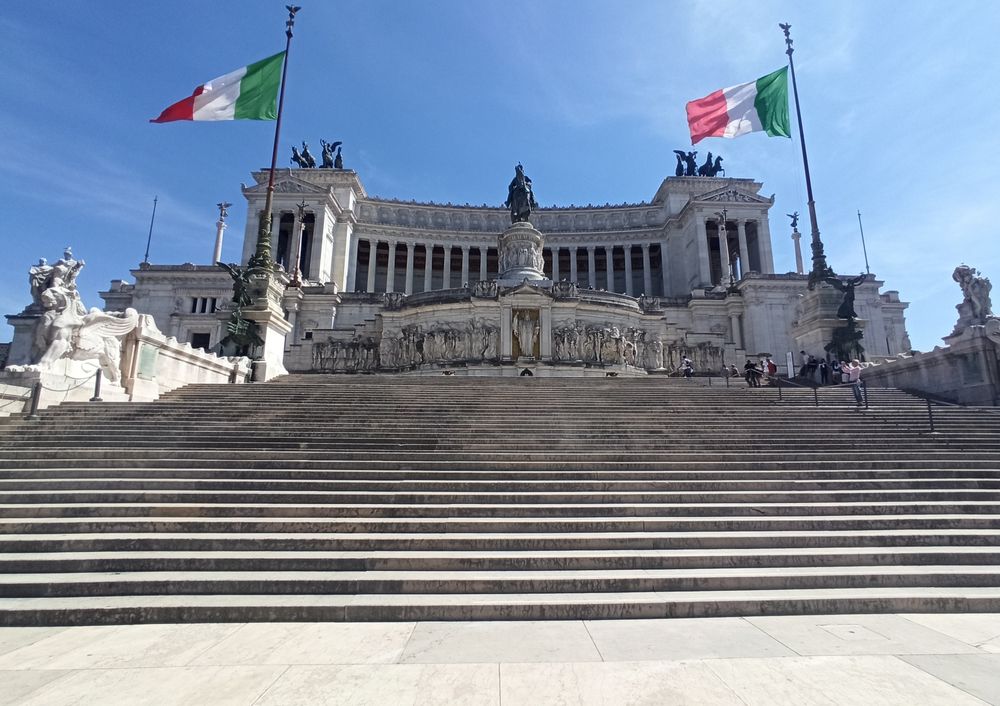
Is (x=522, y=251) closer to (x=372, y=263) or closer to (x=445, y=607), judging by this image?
(x=372, y=263)

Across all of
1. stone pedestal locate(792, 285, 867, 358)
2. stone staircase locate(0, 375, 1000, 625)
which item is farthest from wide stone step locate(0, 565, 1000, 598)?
stone pedestal locate(792, 285, 867, 358)

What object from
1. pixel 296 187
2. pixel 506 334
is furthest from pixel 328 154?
pixel 506 334

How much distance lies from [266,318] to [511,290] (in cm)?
1353

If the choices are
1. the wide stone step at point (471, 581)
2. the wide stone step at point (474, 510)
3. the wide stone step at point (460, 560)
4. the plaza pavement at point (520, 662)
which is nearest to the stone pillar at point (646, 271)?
the wide stone step at point (474, 510)

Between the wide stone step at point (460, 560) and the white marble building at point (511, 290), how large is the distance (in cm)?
Result: 1838

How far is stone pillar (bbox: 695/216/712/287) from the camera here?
55.9 m

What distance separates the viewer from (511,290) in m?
29.0

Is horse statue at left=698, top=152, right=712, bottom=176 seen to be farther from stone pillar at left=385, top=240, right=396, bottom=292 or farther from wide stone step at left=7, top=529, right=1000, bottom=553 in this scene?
wide stone step at left=7, top=529, right=1000, bottom=553

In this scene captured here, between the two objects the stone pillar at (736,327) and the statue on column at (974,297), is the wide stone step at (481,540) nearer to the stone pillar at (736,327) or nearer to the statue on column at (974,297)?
the statue on column at (974,297)

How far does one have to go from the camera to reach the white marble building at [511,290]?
28.9 m

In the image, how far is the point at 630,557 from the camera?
6000mm

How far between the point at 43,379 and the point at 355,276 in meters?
53.3

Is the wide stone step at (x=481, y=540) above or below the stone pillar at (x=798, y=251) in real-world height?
below

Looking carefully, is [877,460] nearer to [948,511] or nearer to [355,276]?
[948,511]
